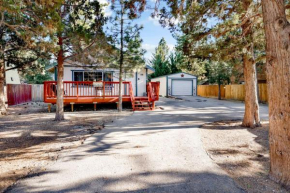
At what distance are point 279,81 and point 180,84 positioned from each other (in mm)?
A: 20151

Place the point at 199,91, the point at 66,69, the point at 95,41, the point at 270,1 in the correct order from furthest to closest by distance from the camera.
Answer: the point at 199,91
the point at 66,69
the point at 95,41
the point at 270,1

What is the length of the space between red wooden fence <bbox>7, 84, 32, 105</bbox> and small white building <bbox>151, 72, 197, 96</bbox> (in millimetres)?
14709

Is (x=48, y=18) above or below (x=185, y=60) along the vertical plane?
above

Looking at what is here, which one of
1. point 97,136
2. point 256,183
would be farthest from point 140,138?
point 256,183

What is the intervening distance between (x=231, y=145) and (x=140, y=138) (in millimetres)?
2360

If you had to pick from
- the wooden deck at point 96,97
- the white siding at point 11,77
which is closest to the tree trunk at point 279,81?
the wooden deck at point 96,97

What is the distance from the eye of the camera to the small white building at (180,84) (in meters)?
22.5

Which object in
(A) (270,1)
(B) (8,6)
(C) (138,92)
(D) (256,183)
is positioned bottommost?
(D) (256,183)

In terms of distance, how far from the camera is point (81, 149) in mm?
4344

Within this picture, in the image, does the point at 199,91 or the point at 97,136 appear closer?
the point at 97,136

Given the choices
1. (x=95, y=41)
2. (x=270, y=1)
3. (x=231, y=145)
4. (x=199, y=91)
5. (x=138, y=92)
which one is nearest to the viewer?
(x=270, y=1)

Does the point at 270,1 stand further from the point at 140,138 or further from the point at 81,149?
the point at 81,149

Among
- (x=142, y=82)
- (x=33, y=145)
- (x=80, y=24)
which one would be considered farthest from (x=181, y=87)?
(x=33, y=145)

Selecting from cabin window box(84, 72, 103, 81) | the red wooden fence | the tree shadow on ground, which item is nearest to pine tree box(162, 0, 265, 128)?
the tree shadow on ground
